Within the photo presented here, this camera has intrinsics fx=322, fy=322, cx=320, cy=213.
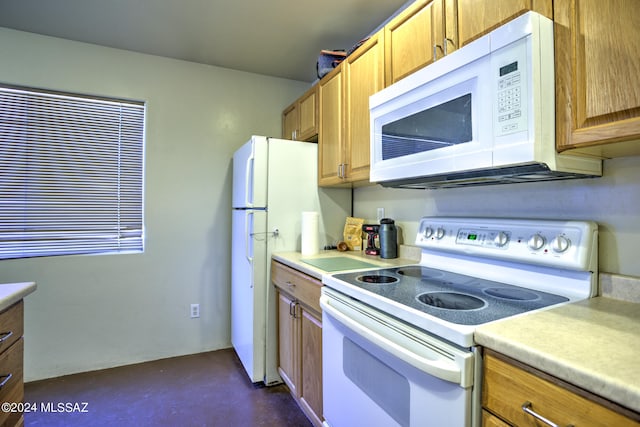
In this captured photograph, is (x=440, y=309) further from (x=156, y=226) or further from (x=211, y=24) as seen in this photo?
(x=156, y=226)

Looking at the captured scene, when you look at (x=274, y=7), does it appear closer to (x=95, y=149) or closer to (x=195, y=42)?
(x=195, y=42)

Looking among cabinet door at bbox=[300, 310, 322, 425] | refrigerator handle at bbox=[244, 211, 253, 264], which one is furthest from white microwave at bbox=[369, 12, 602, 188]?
refrigerator handle at bbox=[244, 211, 253, 264]

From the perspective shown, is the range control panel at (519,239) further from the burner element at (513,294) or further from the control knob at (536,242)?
the burner element at (513,294)

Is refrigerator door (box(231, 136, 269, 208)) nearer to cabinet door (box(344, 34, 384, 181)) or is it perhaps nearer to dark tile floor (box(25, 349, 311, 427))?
cabinet door (box(344, 34, 384, 181))

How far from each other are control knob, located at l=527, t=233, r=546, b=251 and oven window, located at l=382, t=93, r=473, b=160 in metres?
0.44

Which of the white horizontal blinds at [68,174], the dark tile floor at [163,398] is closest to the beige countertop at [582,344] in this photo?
the dark tile floor at [163,398]

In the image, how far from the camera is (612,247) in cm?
109

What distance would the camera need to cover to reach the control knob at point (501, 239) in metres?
1.30

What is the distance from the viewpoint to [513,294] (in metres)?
1.15

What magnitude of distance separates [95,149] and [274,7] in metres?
1.72

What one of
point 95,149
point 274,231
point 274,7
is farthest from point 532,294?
point 95,149

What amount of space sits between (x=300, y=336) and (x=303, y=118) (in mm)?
1648

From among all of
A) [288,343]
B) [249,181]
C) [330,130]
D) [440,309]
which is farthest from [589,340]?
[249,181]

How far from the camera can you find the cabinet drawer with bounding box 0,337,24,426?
1.17 metres
